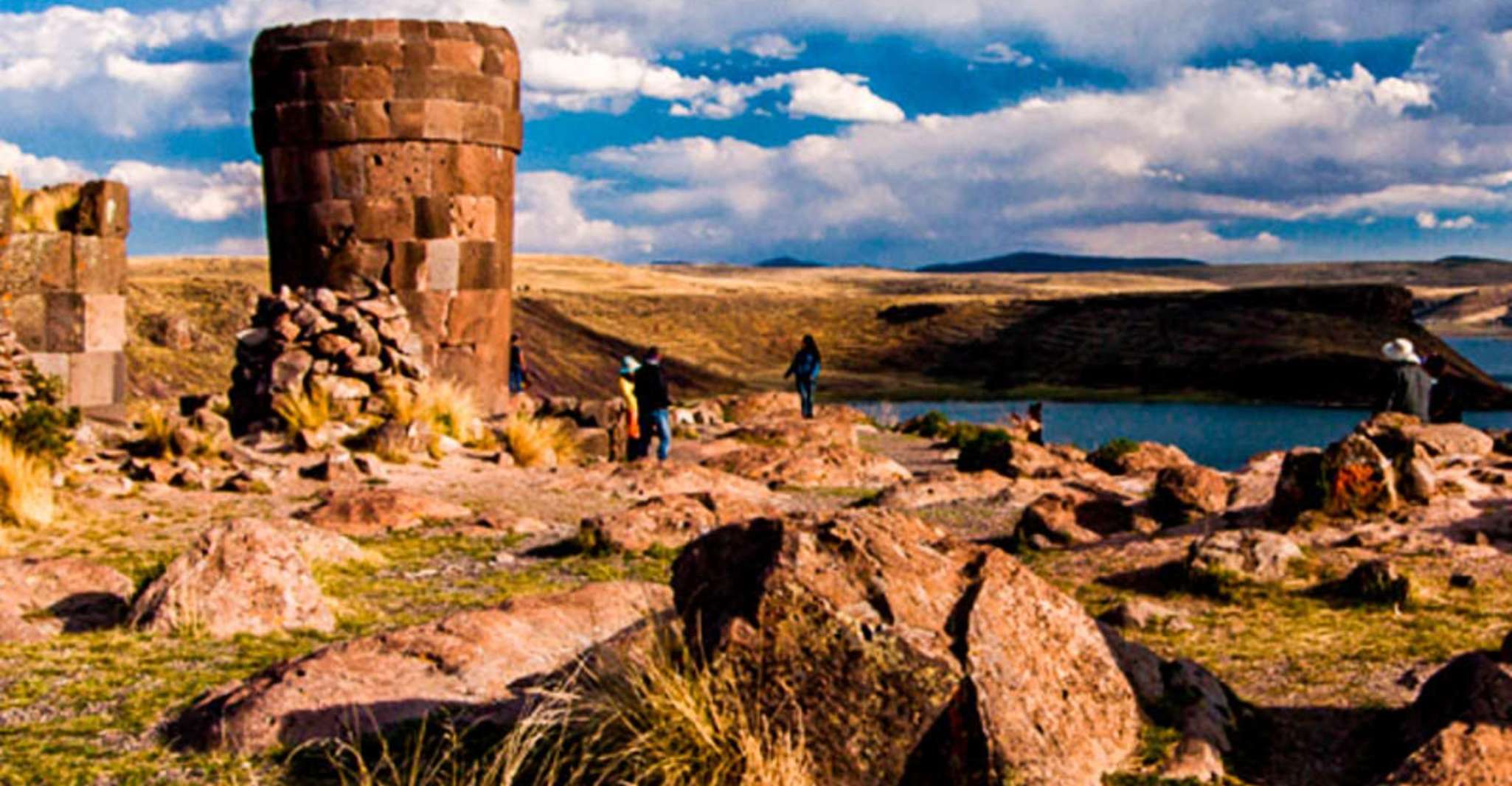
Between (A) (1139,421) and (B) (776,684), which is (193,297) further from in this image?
(B) (776,684)

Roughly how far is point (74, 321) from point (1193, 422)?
33.2 m

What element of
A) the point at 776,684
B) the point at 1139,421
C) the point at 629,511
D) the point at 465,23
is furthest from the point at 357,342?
the point at 1139,421

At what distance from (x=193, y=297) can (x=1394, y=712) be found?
150 feet

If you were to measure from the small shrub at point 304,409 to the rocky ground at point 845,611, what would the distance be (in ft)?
4.52

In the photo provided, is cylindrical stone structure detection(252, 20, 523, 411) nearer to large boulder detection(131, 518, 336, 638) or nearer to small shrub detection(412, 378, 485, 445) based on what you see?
small shrub detection(412, 378, 485, 445)

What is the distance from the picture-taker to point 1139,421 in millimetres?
43250

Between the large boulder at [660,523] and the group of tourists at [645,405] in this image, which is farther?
the group of tourists at [645,405]

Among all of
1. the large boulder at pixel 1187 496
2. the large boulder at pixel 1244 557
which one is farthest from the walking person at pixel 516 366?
the large boulder at pixel 1244 557

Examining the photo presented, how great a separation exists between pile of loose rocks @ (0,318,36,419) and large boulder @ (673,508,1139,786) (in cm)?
1410

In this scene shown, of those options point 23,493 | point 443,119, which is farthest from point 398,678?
point 443,119

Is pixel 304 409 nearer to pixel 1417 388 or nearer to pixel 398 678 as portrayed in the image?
pixel 398 678

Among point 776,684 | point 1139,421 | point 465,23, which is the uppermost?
point 465,23

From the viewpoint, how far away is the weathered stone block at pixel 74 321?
1936cm

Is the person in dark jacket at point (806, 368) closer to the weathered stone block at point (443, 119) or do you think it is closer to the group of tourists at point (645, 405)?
the group of tourists at point (645, 405)
